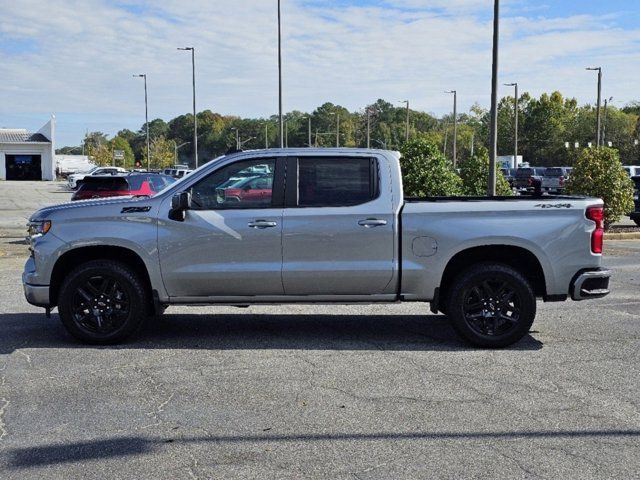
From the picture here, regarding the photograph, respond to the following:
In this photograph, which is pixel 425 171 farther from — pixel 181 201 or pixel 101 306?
pixel 101 306

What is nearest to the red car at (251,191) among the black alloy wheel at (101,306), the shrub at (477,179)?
the black alloy wheel at (101,306)

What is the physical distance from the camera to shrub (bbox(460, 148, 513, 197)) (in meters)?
21.8

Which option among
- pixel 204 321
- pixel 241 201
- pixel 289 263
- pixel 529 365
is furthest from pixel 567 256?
pixel 204 321

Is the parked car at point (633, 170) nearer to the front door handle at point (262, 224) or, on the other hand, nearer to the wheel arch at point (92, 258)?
the front door handle at point (262, 224)

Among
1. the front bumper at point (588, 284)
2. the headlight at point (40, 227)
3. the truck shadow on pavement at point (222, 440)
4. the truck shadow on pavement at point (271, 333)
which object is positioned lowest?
the truck shadow on pavement at point (222, 440)

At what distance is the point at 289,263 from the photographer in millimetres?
7742

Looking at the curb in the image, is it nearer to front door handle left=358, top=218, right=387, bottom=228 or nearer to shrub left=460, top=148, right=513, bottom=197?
shrub left=460, top=148, right=513, bottom=197

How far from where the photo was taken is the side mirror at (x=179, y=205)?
25.0 feet

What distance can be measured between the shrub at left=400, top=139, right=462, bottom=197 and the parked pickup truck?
37.9ft

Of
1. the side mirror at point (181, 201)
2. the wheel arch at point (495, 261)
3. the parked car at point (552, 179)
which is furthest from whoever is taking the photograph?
the parked car at point (552, 179)

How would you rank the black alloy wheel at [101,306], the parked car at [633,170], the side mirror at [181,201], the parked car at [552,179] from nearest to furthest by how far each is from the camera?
1. the side mirror at [181,201]
2. the black alloy wheel at [101,306]
3. the parked car at [633,170]
4. the parked car at [552,179]

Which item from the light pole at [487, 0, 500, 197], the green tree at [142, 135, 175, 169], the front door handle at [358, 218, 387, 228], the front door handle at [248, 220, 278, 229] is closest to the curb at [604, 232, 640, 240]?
the light pole at [487, 0, 500, 197]

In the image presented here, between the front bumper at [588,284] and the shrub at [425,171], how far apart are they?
11.5 m

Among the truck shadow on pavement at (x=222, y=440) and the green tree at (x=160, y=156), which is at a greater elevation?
the green tree at (x=160, y=156)
